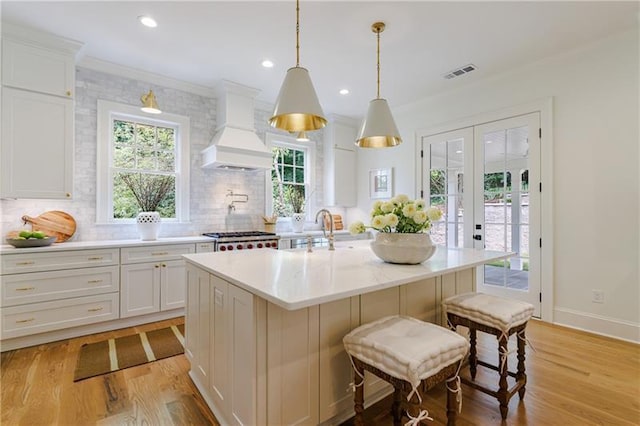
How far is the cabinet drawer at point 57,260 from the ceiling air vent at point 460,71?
4.21m

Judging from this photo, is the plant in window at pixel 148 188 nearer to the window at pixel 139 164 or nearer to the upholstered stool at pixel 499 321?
the window at pixel 139 164

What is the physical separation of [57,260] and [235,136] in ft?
7.53

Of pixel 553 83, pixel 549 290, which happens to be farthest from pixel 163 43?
pixel 549 290

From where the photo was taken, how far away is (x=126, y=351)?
106 inches

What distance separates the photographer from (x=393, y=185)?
16.6 feet

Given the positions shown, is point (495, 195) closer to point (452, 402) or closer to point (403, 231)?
point (403, 231)

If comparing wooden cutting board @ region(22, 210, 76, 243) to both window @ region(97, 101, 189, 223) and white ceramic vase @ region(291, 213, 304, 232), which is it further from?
white ceramic vase @ region(291, 213, 304, 232)

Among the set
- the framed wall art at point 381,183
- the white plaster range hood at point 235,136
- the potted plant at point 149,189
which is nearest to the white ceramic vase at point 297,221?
the white plaster range hood at point 235,136

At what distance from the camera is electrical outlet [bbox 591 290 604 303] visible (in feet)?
9.97

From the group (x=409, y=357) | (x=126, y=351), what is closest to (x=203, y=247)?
(x=126, y=351)

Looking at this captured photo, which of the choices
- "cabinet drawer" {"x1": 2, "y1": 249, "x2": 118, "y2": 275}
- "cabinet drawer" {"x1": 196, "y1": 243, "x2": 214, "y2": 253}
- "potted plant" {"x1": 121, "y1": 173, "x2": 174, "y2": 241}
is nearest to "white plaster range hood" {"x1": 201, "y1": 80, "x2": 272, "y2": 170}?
"potted plant" {"x1": 121, "y1": 173, "x2": 174, "y2": 241}

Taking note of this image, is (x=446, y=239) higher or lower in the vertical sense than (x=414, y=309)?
higher

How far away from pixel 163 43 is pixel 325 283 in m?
3.04

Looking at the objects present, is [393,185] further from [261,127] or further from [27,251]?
[27,251]
